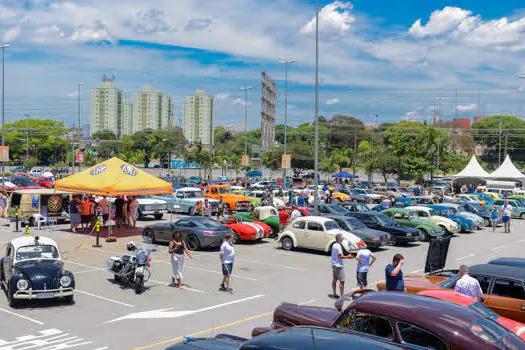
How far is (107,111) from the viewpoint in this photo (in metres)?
192

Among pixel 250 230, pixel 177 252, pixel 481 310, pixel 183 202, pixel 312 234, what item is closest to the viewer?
pixel 481 310

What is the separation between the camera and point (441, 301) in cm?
683

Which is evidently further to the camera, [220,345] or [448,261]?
[448,261]

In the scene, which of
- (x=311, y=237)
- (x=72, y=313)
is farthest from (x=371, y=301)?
(x=311, y=237)

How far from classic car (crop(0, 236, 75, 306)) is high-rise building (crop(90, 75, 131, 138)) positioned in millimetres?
181844

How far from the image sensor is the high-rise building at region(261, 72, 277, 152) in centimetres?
9394

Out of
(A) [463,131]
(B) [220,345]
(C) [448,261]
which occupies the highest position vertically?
(A) [463,131]

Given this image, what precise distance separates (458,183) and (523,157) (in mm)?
75135

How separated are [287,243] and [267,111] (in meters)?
75.9

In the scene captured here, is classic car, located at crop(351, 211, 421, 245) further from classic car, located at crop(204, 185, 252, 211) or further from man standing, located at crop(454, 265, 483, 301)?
man standing, located at crop(454, 265, 483, 301)

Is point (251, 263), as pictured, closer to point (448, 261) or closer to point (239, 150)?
point (448, 261)

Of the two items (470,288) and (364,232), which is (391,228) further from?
(470,288)

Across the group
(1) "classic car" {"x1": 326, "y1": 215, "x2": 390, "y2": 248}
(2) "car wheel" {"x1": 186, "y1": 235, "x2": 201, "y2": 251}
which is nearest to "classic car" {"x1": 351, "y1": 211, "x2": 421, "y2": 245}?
(1) "classic car" {"x1": 326, "y1": 215, "x2": 390, "y2": 248}

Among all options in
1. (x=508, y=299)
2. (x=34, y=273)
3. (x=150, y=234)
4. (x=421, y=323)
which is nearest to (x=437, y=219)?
(x=150, y=234)
